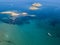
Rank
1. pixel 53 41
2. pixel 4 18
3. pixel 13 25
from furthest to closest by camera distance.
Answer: pixel 4 18
pixel 13 25
pixel 53 41

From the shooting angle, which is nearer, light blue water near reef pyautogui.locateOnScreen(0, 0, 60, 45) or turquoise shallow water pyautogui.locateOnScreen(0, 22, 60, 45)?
turquoise shallow water pyautogui.locateOnScreen(0, 22, 60, 45)

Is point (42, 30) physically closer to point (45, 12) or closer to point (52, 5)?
point (45, 12)

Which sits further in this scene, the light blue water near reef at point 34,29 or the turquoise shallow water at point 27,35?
A: the light blue water near reef at point 34,29

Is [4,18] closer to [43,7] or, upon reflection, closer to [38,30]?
[38,30]

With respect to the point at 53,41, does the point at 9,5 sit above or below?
above

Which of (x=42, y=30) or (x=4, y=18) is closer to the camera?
(x=42, y=30)

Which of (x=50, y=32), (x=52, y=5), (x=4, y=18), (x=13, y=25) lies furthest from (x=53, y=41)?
(x=52, y=5)

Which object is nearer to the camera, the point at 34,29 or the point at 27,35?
the point at 27,35

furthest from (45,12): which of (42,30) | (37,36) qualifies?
(37,36)

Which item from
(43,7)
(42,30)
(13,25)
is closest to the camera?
(42,30)
